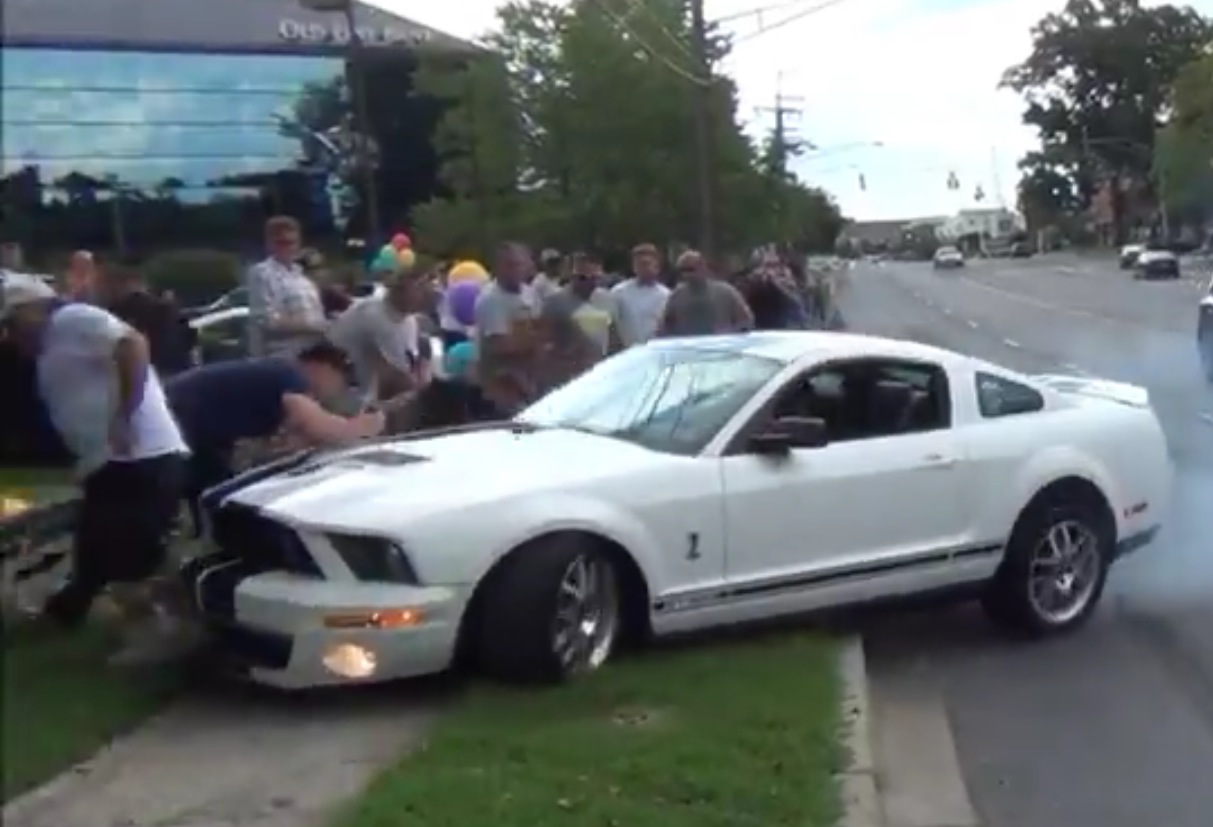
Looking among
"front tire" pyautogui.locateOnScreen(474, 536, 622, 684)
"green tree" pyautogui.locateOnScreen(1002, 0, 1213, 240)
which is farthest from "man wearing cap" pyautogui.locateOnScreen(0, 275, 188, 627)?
"green tree" pyautogui.locateOnScreen(1002, 0, 1213, 240)

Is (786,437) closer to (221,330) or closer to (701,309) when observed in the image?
(701,309)

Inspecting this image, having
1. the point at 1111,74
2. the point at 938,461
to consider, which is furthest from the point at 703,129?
the point at 1111,74

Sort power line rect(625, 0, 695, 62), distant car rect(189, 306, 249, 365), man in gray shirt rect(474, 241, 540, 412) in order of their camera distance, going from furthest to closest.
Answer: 1. power line rect(625, 0, 695, 62)
2. distant car rect(189, 306, 249, 365)
3. man in gray shirt rect(474, 241, 540, 412)

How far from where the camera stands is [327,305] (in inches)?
575

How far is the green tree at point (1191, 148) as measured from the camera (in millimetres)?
85125

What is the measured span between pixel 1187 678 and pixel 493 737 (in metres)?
3.19

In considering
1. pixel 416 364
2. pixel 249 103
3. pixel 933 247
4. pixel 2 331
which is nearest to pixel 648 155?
pixel 249 103

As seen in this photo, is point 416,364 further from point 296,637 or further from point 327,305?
point 296,637

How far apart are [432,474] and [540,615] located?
70 centimetres

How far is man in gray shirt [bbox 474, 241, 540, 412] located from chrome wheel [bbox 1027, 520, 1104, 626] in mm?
3740

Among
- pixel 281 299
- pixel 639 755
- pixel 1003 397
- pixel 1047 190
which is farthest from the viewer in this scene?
pixel 1047 190

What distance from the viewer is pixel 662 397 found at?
879 centimetres

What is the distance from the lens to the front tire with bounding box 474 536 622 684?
24.7 feet

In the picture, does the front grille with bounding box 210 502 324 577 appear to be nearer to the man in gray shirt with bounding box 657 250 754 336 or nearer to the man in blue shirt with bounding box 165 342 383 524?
the man in blue shirt with bounding box 165 342 383 524
